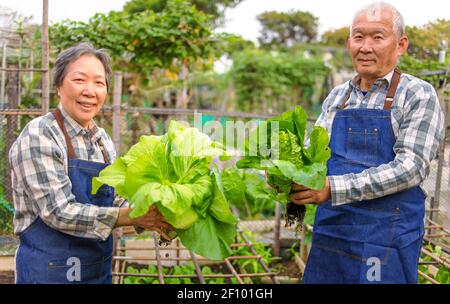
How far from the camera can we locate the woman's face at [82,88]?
2293mm

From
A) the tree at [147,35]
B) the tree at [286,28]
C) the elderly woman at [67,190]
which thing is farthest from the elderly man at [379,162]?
the tree at [286,28]

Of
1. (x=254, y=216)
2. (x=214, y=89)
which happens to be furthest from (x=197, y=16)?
(x=214, y=89)

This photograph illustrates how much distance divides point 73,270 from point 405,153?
1.62 meters

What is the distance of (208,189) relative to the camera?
6.93 ft

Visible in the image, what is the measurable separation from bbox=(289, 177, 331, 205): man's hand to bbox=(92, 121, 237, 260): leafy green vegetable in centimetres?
32

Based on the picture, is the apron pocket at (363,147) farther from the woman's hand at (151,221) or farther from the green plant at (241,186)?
the woman's hand at (151,221)

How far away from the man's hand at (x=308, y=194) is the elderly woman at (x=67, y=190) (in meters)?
0.59

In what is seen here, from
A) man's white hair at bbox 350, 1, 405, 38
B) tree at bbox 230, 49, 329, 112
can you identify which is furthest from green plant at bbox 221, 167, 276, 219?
tree at bbox 230, 49, 329, 112

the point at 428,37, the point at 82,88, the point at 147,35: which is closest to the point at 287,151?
the point at 82,88

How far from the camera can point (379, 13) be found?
2338 millimetres

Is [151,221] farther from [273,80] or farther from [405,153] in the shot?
[273,80]

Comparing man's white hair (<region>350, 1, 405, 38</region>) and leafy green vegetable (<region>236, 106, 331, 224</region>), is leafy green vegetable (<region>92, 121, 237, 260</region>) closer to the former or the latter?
leafy green vegetable (<region>236, 106, 331, 224</region>)
